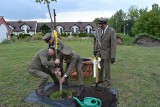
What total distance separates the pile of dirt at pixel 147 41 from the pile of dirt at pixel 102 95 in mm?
19103

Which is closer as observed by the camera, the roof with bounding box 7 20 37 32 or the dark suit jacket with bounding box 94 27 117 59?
the dark suit jacket with bounding box 94 27 117 59

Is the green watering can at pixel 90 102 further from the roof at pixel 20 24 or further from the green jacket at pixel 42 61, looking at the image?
the roof at pixel 20 24

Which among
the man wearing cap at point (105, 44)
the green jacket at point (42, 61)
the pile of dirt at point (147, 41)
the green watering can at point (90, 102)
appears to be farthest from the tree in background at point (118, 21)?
the green watering can at point (90, 102)

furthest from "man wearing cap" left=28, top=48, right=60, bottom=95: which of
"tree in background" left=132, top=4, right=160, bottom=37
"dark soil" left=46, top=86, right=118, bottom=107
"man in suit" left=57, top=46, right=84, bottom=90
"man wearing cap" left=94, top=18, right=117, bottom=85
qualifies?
"tree in background" left=132, top=4, right=160, bottom=37

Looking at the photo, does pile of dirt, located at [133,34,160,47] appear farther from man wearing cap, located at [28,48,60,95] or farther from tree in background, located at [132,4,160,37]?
Answer: tree in background, located at [132,4,160,37]

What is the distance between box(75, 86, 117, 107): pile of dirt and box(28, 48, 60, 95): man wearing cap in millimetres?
892

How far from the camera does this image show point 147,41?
25.4 metres

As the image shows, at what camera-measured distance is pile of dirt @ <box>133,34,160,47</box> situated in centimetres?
2498

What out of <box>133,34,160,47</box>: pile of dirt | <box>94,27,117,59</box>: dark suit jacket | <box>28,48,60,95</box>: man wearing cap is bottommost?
<box>133,34,160,47</box>: pile of dirt

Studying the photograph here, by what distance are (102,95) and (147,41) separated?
787 inches

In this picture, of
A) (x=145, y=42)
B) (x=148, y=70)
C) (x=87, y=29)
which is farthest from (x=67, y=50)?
(x=87, y=29)

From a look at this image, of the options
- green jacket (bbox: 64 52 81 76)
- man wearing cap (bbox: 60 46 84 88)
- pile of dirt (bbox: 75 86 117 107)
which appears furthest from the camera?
green jacket (bbox: 64 52 81 76)

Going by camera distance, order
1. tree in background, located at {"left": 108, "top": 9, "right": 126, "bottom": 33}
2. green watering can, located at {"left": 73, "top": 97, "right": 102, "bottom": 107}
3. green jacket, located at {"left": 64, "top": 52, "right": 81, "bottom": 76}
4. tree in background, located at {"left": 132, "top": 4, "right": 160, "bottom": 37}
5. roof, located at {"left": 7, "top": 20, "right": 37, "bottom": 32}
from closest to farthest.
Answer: green watering can, located at {"left": 73, "top": 97, "right": 102, "bottom": 107} < green jacket, located at {"left": 64, "top": 52, "right": 81, "bottom": 76} < tree in background, located at {"left": 132, "top": 4, "right": 160, "bottom": 37} < roof, located at {"left": 7, "top": 20, "right": 37, "bottom": 32} < tree in background, located at {"left": 108, "top": 9, "right": 126, "bottom": 33}

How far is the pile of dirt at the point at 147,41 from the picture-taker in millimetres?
24984
